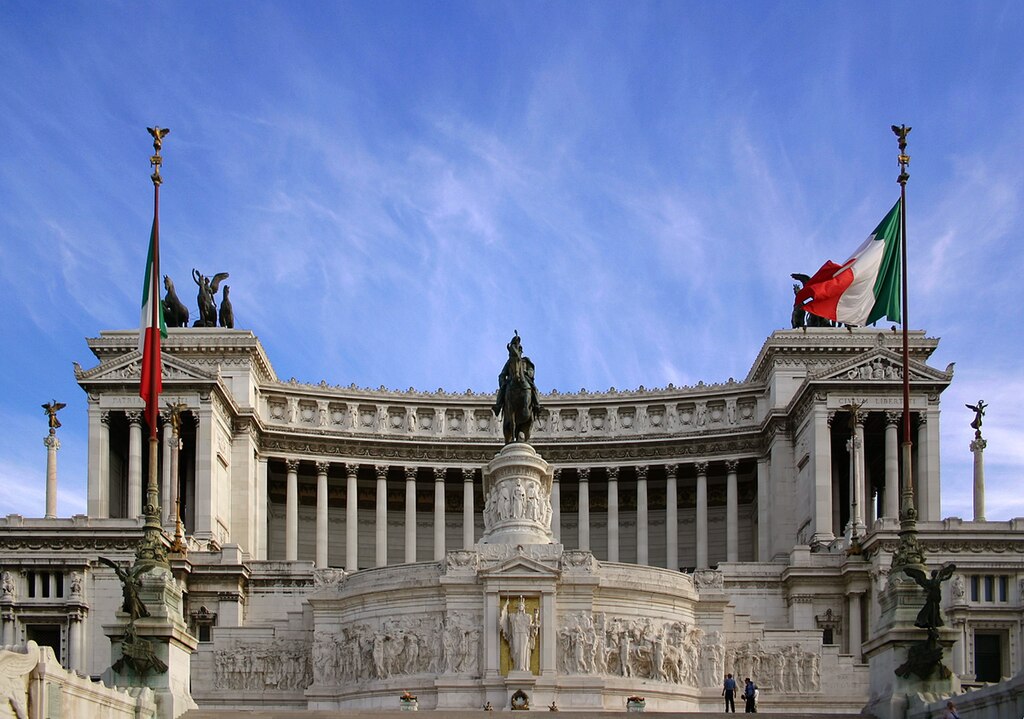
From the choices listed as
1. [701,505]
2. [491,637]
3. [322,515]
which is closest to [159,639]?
[491,637]

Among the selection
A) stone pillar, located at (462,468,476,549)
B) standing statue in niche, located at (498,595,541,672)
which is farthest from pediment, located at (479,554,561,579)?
stone pillar, located at (462,468,476,549)

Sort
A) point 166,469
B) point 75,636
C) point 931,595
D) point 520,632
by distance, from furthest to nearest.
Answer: point 166,469
point 75,636
point 520,632
point 931,595

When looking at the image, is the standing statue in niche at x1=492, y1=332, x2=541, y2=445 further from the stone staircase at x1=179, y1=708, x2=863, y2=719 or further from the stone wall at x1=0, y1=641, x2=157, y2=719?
the stone wall at x1=0, y1=641, x2=157, y2=719

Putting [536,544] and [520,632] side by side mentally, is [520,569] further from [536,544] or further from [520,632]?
[520,632]

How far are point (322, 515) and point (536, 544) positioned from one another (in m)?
38.6

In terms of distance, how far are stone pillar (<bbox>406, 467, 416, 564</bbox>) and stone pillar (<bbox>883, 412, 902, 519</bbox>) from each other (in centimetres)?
2890

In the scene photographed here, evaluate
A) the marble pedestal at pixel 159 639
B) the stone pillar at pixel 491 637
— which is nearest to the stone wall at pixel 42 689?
the marble pedestal at pixel 159 639

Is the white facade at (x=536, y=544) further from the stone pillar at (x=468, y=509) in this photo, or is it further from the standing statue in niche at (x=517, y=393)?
the standing statue in niche at (x=517, y=393)

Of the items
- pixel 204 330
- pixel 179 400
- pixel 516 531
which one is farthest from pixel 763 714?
pixel 204 330

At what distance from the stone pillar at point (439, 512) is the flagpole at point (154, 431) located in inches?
2037

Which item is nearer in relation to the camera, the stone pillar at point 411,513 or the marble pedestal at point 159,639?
the marble pedestal at point 159,639

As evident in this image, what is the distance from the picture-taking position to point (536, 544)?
63.5 m

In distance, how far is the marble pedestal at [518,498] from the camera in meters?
65.7

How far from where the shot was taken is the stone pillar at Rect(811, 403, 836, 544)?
89812 mm
